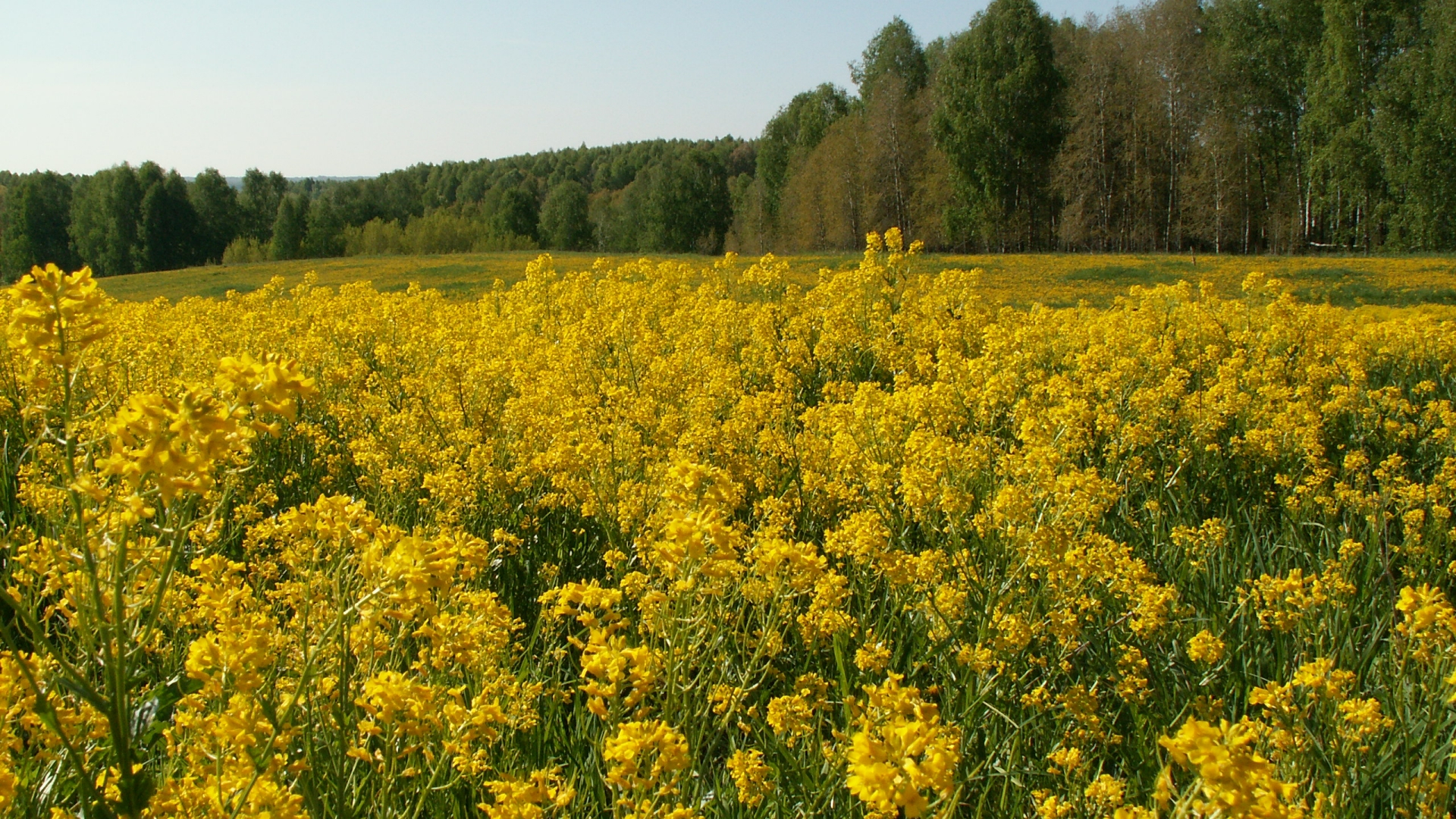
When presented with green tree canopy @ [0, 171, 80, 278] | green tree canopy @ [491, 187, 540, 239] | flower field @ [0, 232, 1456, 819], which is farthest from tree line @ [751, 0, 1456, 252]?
green tree canopy @ [0, 171, 80, 278]

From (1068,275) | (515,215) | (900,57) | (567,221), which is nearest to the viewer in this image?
(1068,275)

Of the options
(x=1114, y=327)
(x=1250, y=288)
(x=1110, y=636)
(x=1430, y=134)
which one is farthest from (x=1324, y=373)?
(x=1430, y=134)

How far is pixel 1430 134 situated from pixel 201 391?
37.4 m

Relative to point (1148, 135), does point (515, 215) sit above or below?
above

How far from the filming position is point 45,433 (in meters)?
Result: 1.47

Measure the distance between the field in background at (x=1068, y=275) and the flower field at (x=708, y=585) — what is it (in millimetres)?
8783

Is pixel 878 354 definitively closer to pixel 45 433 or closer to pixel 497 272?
pixel 45 433

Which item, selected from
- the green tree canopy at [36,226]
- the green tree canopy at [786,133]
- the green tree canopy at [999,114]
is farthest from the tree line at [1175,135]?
the green tree canopy at [36,226]

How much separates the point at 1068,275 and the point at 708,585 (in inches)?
703

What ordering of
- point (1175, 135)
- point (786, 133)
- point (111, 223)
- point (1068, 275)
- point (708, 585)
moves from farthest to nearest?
1. point (111, 223)
2. point (786, 133)
3. point (1175, 135)
4. point (1068, 275)
5. point (708, 585)

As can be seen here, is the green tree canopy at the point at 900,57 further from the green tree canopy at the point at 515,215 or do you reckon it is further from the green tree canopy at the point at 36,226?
the green tree canopy at the point at 36,226

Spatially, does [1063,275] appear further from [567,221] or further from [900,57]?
[567,221]

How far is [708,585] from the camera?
2514mm

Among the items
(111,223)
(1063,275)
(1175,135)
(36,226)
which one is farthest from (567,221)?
(1063,275)
